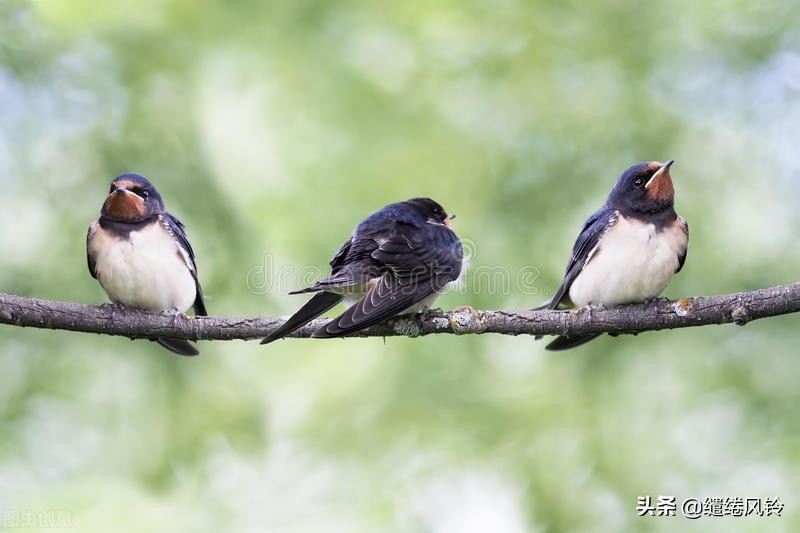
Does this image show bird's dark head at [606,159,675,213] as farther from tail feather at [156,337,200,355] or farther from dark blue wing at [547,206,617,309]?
tail feather at [156,337,200,355]

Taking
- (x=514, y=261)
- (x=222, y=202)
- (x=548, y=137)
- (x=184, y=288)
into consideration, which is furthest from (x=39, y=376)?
(x=548, y=137)

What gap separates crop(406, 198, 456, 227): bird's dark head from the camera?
476 centimetres

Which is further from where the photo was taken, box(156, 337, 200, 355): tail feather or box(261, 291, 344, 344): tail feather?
box(156, 337, 200, 355): tail feather

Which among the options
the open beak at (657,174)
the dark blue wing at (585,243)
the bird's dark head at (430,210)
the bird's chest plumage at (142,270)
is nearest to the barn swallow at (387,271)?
the bird's dark head at (430,210)

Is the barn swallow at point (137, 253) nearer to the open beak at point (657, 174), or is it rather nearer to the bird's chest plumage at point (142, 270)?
the bird's chest plumage at point (142, 270)

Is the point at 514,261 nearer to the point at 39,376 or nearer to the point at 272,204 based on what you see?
the point at 272,204

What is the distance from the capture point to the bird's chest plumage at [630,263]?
423 cm

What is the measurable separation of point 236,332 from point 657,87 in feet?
14.7

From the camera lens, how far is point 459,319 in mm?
3846

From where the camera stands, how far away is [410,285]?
3977 millimetres

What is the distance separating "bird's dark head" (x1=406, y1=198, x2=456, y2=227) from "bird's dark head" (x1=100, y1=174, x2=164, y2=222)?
1.42 metres

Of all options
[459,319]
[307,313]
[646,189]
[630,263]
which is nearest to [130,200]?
[307,313]

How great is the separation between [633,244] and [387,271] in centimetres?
130

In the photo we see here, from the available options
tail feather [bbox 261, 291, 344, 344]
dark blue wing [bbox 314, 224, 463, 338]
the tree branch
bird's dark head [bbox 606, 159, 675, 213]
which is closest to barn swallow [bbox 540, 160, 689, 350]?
bird's dark head [bbox 606, 159, 675, 213]
